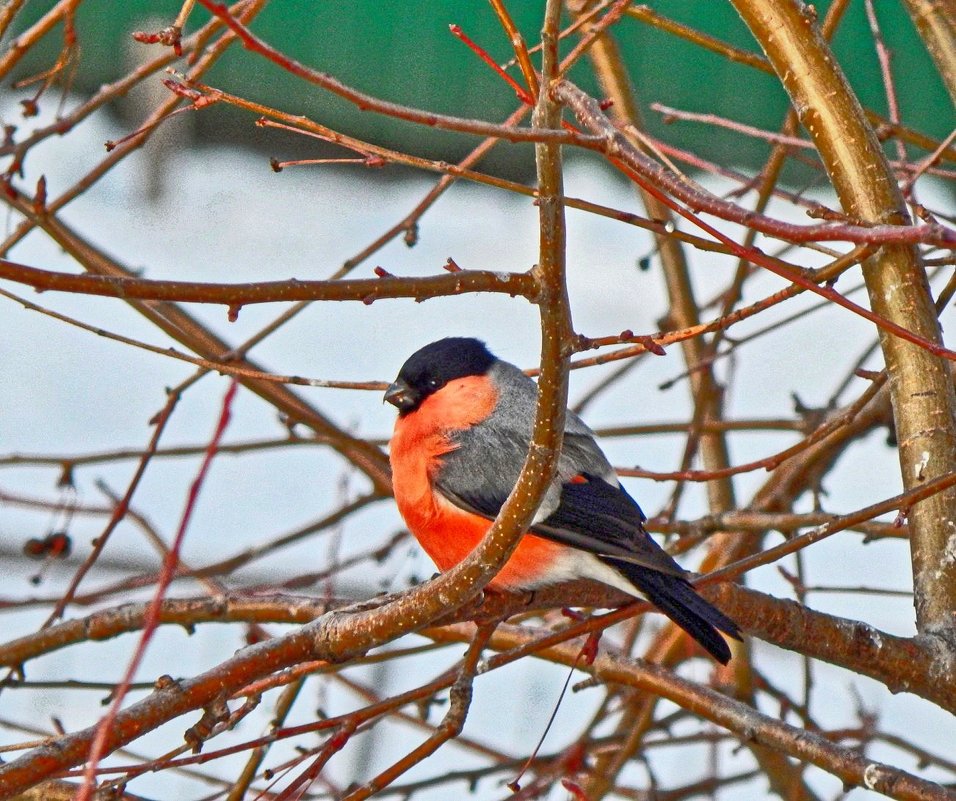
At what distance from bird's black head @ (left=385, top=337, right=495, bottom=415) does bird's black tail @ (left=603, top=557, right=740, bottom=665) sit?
2.62 feet

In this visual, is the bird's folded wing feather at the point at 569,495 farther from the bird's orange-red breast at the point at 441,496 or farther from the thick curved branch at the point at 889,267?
the thick curved branch at the point at 889,267

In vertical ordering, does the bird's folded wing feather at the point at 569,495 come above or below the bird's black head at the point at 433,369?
below

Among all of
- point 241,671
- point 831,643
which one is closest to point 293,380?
point 241,671

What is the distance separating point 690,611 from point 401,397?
0.95 metres

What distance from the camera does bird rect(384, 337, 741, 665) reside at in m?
2.18

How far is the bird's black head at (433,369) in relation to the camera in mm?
2760

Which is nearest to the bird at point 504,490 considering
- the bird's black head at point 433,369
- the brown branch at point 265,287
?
the bird's black head at point 433,369

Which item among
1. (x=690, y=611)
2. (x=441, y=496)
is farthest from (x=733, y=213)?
(x=441, y=496)

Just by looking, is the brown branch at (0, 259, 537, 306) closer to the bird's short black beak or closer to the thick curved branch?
the thick curved branch

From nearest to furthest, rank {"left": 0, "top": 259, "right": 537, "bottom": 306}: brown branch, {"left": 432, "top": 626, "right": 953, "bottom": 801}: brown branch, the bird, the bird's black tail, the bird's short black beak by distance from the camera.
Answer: {"left": 0, "top": 259, "right": 537, "bottom": 306}: brown branch < {"left": 432, "top": 626, "right": 953, "bottom": 801}: brown branch < the bird's black tail < the bird < the bird's short black beak

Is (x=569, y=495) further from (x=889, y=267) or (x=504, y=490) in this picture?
(x=889, y=267)

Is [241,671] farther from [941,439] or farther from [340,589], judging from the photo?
[340,589]

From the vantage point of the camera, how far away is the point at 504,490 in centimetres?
246

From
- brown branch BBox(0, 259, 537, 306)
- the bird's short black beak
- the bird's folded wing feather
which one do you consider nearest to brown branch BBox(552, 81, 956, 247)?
brown branch BBox(0, 259, 537, 306)
